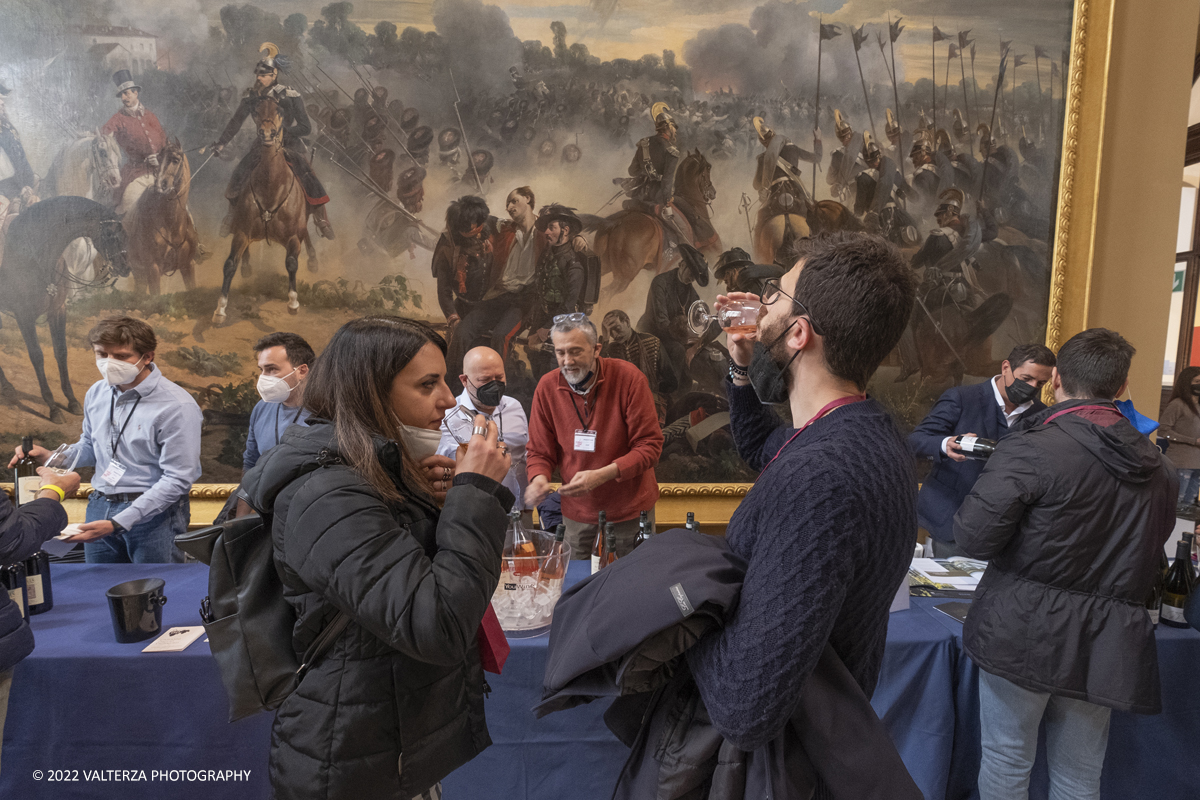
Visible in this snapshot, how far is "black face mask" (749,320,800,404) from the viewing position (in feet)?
3.41

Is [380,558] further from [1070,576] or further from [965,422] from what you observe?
[965,422]

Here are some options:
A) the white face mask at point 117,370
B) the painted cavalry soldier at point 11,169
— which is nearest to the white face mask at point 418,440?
the white face mask at point 117,370

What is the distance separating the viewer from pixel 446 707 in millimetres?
1249

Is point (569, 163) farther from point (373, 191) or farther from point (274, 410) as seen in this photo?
point (274, 410)

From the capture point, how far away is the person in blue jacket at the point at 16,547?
5.12 ft

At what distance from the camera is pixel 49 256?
4090 mm

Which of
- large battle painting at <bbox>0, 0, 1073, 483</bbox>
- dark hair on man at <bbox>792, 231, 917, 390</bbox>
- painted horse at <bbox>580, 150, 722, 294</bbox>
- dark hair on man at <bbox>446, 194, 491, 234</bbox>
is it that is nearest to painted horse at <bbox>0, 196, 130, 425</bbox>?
large battle painting at <bbox>0, 0, 1073, 483</bbox>

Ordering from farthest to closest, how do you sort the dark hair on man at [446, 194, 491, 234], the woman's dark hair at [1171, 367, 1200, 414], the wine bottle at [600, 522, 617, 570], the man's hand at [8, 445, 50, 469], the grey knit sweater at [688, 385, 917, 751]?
the woman's dark hair at [1171, 367, 1200, 414] < the dark hair on man at [446, 194, 491, 234] < the man's hand at [8, 445, 50, 469] < the wine bottle at [600, 522, 617, 570] < the grey knit sweater at [688, 385, 917, 751]

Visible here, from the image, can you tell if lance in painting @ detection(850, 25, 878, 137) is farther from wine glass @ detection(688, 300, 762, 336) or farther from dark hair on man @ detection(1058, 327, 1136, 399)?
wine glass @ detection(688, 300, 762, 336)

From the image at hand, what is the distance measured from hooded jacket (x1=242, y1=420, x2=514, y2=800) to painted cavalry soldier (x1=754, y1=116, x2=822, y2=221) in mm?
→ 3830

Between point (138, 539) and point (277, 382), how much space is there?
Result: 3.52ft

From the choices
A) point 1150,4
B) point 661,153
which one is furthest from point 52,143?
point 1150,4

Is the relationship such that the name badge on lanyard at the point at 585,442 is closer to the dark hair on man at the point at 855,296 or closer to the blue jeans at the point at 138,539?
the blue jeans at the point at 138,539

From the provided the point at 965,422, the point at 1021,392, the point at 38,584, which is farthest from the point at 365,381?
the point at 965,422
